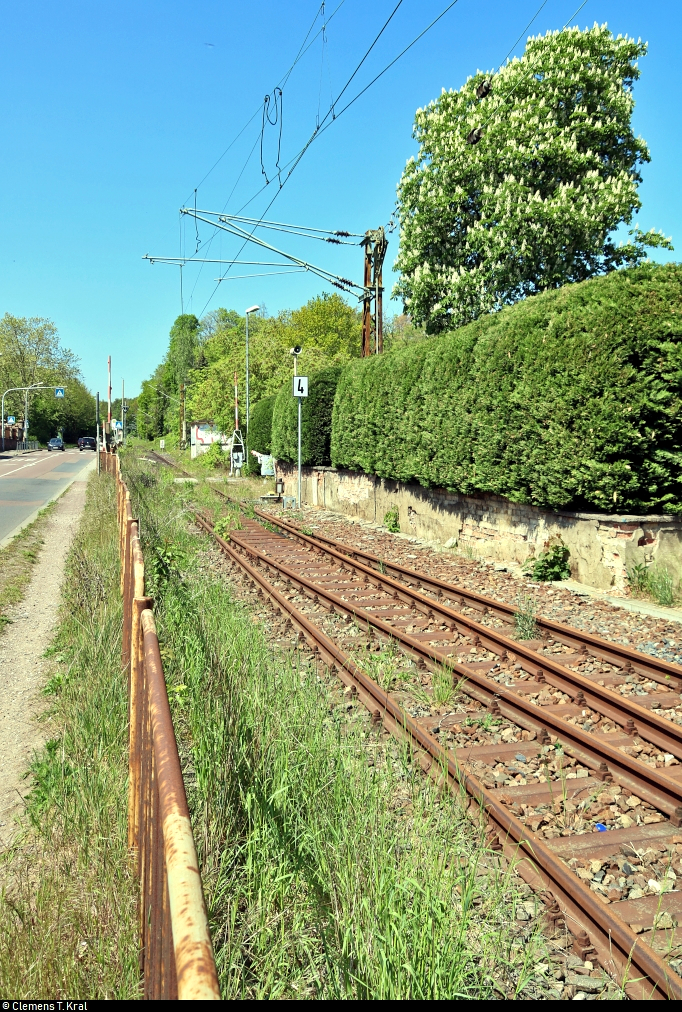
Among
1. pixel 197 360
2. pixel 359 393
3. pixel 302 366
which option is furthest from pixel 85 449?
pixel 359 393

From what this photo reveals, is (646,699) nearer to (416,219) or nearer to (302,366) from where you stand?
(416,219)

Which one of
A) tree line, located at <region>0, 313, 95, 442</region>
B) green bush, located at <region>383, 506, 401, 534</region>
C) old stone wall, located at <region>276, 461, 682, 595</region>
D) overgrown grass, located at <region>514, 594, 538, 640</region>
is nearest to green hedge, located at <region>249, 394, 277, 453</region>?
old stone wall, located at <region>276, 461, 682, 595</region>

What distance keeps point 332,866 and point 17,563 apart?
10945mm

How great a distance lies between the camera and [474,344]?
13805 mm

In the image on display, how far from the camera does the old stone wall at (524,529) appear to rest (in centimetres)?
1010

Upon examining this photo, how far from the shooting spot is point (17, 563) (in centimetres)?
1261

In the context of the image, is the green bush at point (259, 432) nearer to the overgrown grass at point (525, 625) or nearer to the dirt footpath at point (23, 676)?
the dirt footpath at point (23, 676)

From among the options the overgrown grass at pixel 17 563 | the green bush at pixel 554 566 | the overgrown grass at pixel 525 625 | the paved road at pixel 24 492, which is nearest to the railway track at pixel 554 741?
the overgrown grass at pixel 525 625

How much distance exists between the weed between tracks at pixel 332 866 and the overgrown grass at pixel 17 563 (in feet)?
17.8

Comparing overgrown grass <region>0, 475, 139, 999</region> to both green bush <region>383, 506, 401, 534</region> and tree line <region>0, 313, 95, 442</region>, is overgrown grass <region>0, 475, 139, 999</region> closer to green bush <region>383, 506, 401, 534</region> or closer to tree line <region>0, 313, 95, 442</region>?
green bush <region>383, 506, 401, 534</region>

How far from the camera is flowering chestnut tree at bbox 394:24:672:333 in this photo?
24.2 meters

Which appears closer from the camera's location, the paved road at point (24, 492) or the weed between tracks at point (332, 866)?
the weed between tracks at point (332, 866)

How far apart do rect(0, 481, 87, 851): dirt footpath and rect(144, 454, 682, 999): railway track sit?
2.50 meters

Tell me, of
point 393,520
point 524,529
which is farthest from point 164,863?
point 393,520
